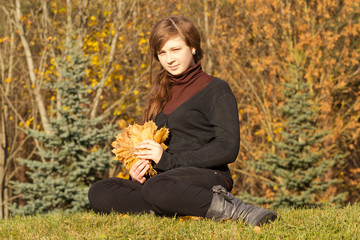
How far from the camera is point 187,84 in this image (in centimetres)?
383

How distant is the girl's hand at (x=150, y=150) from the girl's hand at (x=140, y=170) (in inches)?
4.0

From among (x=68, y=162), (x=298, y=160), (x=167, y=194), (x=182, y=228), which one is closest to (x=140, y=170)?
(x=167, y=194)

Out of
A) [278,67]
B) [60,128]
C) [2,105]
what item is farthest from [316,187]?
[2,105]

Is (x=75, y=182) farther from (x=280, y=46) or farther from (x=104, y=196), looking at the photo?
(x=280, y=46)

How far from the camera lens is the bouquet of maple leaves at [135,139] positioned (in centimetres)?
350

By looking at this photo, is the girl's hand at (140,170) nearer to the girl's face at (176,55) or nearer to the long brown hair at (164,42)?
the long brown hair at (164,42)

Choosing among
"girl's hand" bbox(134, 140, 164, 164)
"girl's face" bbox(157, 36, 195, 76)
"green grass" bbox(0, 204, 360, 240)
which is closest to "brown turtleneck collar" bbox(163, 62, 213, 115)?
"girl's face" bbox(157, 36, 195, 76)

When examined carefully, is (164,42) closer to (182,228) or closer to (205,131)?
(205,131)

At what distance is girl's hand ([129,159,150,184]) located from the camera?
3.52m

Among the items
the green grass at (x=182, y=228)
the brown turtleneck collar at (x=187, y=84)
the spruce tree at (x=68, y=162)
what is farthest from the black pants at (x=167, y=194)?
the spruce tree at (x=68, y=162)

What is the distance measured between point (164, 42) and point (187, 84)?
0.39 meters

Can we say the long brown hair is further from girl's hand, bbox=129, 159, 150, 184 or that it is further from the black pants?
the black pants

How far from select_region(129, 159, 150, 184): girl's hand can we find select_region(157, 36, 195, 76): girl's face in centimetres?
81

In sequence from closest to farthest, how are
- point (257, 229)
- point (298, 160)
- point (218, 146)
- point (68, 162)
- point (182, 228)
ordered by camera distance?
point (257, 229)
point (182, 228)
point (218, 146)
point (68, 162)
point (298, 160)
